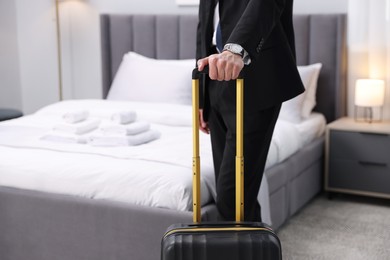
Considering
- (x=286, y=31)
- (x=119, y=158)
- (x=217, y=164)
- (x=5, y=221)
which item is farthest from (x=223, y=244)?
(x=5, y=221)

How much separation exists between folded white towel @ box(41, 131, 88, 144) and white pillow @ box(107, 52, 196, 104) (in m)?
1.18

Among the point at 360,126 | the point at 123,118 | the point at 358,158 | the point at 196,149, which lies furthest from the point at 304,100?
the point at 196,149

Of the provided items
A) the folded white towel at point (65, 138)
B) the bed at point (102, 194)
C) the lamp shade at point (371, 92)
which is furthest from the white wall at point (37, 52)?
the lamp shade at point (371, 92)

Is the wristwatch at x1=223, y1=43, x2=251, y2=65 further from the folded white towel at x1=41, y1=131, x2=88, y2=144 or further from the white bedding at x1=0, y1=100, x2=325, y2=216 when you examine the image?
the folded white towel at x1=41, y1=131, x2=88, y2=144

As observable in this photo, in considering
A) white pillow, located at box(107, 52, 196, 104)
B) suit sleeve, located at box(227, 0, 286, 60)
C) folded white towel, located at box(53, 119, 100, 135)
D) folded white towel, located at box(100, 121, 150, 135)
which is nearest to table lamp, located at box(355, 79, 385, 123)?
white pillow, located at box(107, 52, 196, 104)

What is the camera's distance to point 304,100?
4121 mm

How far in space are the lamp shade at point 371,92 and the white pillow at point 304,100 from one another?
1.01 ft

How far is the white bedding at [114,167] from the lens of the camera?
256 cm

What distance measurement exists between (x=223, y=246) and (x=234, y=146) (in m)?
0.41

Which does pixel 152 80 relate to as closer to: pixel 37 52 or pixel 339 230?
pixel 37 52

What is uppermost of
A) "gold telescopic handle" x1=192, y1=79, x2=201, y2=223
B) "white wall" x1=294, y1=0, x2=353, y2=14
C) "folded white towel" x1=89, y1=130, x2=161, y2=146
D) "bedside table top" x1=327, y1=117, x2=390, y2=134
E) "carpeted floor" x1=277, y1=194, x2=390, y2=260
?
"white wall" x1=294, y1=0, x2=353, y2=14

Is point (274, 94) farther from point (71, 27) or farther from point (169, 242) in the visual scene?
point (71, 27)

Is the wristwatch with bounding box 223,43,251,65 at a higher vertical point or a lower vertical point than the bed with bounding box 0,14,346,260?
higher

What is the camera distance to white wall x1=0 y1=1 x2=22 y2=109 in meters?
5.14
